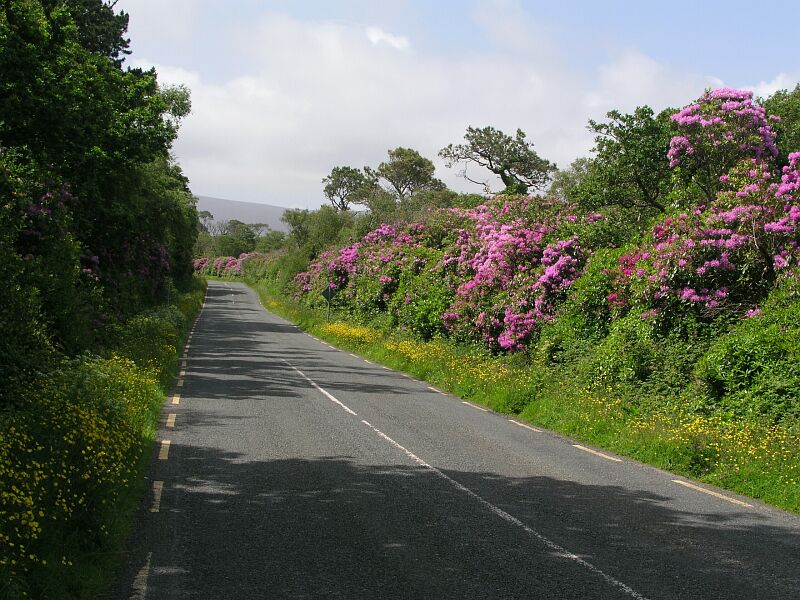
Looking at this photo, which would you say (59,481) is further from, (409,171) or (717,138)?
(409,171)

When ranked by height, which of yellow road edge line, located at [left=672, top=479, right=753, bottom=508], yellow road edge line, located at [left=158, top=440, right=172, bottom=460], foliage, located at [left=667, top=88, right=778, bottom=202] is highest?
foliage, located at [left=667, top=88, right=778, bottom=202]

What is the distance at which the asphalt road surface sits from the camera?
6.26m

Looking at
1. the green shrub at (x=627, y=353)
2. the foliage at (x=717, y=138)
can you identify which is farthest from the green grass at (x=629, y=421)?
the foliage at (x=717, y=138)

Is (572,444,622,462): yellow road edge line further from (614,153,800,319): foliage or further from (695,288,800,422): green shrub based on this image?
(614,153,800,319): foliage

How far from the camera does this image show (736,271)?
1570 cm

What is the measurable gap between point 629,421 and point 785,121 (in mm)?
19228

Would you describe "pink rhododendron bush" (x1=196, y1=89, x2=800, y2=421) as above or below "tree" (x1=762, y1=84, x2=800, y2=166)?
below

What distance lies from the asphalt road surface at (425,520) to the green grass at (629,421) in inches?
21.6

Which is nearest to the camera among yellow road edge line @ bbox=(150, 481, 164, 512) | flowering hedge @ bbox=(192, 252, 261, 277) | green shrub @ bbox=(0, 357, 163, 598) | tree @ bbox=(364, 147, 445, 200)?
green shrub @ bbox=(0, 357, 163, 598)

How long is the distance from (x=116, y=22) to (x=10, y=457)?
3781 cm

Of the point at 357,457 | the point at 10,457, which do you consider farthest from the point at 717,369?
the point at 10,457

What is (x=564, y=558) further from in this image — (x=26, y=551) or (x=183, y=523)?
(x=26, y=551)

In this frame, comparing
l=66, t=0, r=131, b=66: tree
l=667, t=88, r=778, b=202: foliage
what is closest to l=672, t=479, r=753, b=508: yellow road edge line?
l=667, t=88, r=778, b=202: foliage

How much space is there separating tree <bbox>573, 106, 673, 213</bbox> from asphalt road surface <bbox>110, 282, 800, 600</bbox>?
1109 centimetres
